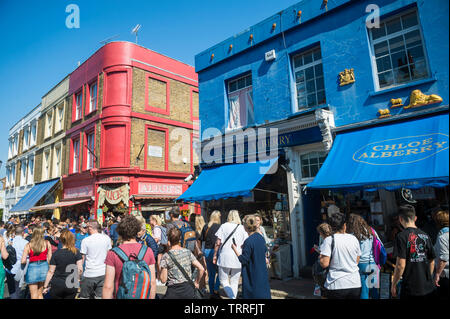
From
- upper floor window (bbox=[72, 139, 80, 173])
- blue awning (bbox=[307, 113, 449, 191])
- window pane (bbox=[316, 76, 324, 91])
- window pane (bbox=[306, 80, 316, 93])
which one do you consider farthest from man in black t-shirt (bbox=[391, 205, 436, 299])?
upper floor window (bbox=[72, 139, 80, 173])

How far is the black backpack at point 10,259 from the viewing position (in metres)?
5.68

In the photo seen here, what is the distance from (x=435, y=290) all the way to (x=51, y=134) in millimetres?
24639

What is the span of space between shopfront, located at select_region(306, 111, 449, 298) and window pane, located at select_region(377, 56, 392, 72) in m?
1.46

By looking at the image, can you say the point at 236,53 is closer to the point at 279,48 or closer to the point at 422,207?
the point at 279,48

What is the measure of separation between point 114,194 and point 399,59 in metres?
14.0

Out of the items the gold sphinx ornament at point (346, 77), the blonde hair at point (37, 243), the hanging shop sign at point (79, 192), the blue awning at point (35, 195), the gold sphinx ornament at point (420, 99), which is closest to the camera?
the blonde hair at point (37, 243)

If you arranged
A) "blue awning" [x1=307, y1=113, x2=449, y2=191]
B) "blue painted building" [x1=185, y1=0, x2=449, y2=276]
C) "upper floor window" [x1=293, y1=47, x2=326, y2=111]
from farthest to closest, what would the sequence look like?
"upper floor window" [x1=293, y1=47, x2=326, y2=111]
"blue painted building" [x1=185, y1=0, x2=449, y2=276]
"blue awning" [x1=307, y1=113, x2=449, y2=191]

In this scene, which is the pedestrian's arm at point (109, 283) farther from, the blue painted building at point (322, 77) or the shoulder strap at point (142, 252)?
the blue painted building at point (322, 77)

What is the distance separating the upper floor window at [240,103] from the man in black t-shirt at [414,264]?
21.2 ft

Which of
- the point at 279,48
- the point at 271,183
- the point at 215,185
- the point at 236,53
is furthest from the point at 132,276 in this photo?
the point at 236,53

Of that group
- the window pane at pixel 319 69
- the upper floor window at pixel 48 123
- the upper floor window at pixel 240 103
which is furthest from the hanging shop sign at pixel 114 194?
the window pane at pixel 319 69

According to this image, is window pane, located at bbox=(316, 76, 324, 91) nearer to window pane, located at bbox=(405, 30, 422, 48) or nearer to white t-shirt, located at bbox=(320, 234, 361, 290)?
window pane, located at bbox=(405, 30, 422, 48)

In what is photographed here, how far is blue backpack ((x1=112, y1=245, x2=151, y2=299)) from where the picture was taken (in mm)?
3148

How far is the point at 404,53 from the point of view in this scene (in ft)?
21.9
